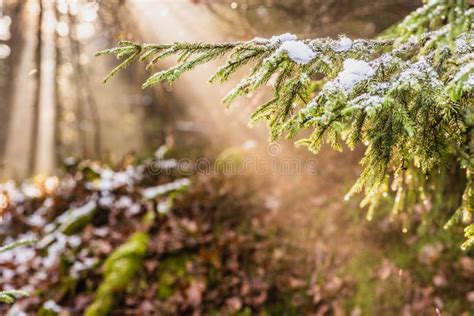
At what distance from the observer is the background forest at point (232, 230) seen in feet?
17.6

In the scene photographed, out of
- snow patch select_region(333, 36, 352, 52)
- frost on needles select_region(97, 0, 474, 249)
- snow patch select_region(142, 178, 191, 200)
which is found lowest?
frost on needles select_region(97, 0, 474, 249)

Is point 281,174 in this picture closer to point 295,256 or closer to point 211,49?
point 295,256

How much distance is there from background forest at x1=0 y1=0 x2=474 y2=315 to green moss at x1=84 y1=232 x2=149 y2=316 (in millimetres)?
22

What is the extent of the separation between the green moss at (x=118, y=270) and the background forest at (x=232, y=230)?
0.02 metres

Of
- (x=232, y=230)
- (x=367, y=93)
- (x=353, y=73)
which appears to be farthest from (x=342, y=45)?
(x=232, y=230)

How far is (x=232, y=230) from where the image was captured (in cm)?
680

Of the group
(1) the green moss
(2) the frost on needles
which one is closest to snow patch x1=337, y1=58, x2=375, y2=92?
(2) the frost on needles

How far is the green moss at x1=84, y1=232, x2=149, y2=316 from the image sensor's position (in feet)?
18.2

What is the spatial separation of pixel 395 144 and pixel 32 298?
627 cm

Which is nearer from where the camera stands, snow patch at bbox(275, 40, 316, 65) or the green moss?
snow patch at bbox(275, 40, 316, 65)

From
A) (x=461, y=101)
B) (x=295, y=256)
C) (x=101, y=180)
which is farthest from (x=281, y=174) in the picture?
(x=461, y=101)

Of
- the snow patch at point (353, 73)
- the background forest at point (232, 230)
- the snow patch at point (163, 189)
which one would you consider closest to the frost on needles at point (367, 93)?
the snow patch at point (353, 73)

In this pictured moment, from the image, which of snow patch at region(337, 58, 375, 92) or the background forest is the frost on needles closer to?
snow patch at region(337, 58, 375, 92)

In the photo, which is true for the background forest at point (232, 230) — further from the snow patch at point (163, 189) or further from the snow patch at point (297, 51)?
the snow patch at point (297, 51)
